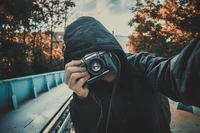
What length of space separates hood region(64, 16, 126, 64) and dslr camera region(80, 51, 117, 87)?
0.14 feet

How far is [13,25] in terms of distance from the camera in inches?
482

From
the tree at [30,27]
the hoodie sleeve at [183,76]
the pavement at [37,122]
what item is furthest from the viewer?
the tree at [30,27]

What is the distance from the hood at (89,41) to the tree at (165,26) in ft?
45.8

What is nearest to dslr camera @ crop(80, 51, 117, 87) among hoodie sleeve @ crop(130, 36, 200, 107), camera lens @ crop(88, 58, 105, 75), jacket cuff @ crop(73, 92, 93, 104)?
camera lens @ crop(88, 58, 105, 75)

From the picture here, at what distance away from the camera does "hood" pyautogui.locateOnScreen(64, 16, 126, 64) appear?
1244 mm

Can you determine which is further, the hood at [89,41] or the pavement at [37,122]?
the pavement at [37,122]

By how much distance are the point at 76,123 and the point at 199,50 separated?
105 cm

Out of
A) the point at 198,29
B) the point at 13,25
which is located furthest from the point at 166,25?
the point at 13,25

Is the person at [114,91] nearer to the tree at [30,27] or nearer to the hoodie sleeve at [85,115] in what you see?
the hoodie sleeve at [85,115]

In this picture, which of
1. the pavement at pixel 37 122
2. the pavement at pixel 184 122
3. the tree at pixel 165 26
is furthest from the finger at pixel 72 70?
the tree at pixel 165 26

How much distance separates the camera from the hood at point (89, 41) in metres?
1.24

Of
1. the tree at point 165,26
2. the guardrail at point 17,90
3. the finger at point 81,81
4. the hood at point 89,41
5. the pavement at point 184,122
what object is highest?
the tree at point 165,26

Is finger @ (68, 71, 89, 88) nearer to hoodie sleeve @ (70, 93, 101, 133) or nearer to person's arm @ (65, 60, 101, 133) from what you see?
person's arm @ (65, 60, 101, 133)

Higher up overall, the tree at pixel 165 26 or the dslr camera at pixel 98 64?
the tree at pixel 165 26
